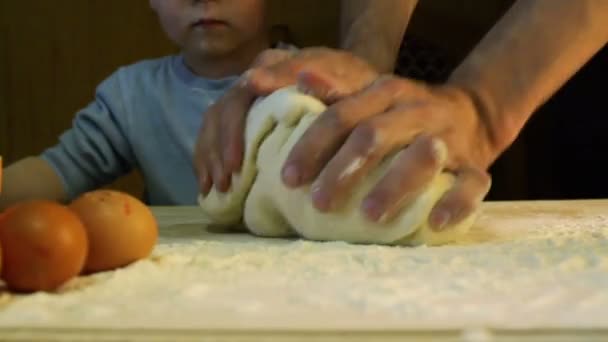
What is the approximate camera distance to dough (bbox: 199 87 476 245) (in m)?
0.50

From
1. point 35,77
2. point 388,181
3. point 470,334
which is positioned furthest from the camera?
point 35,77

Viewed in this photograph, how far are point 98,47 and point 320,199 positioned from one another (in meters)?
1.33

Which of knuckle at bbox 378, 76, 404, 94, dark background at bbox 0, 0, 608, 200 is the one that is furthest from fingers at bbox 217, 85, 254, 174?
dark background at bbox 0, 0, 608, 200

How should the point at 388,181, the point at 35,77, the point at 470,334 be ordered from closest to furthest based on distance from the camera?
1. the point at 470,334
2. the point at 388,181
3. the point at 35,77

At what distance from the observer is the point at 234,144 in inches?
22.9

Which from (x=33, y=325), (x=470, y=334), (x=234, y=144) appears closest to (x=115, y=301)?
(x=33, y=325)

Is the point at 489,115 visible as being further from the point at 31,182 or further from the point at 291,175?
the point at 31,182

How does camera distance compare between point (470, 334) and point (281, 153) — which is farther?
point (281, 153)

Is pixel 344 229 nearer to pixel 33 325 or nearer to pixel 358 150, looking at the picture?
pixel 358 150

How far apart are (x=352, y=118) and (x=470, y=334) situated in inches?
9.7

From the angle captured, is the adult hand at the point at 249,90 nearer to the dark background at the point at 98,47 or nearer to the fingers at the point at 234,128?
the fingers at the point at 234,128

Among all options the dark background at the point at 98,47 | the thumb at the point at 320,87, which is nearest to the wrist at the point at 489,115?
the thumb at the point at 320,87

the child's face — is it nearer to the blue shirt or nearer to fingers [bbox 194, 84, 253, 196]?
the blue shirt

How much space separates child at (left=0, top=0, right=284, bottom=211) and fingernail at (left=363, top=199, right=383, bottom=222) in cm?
58
